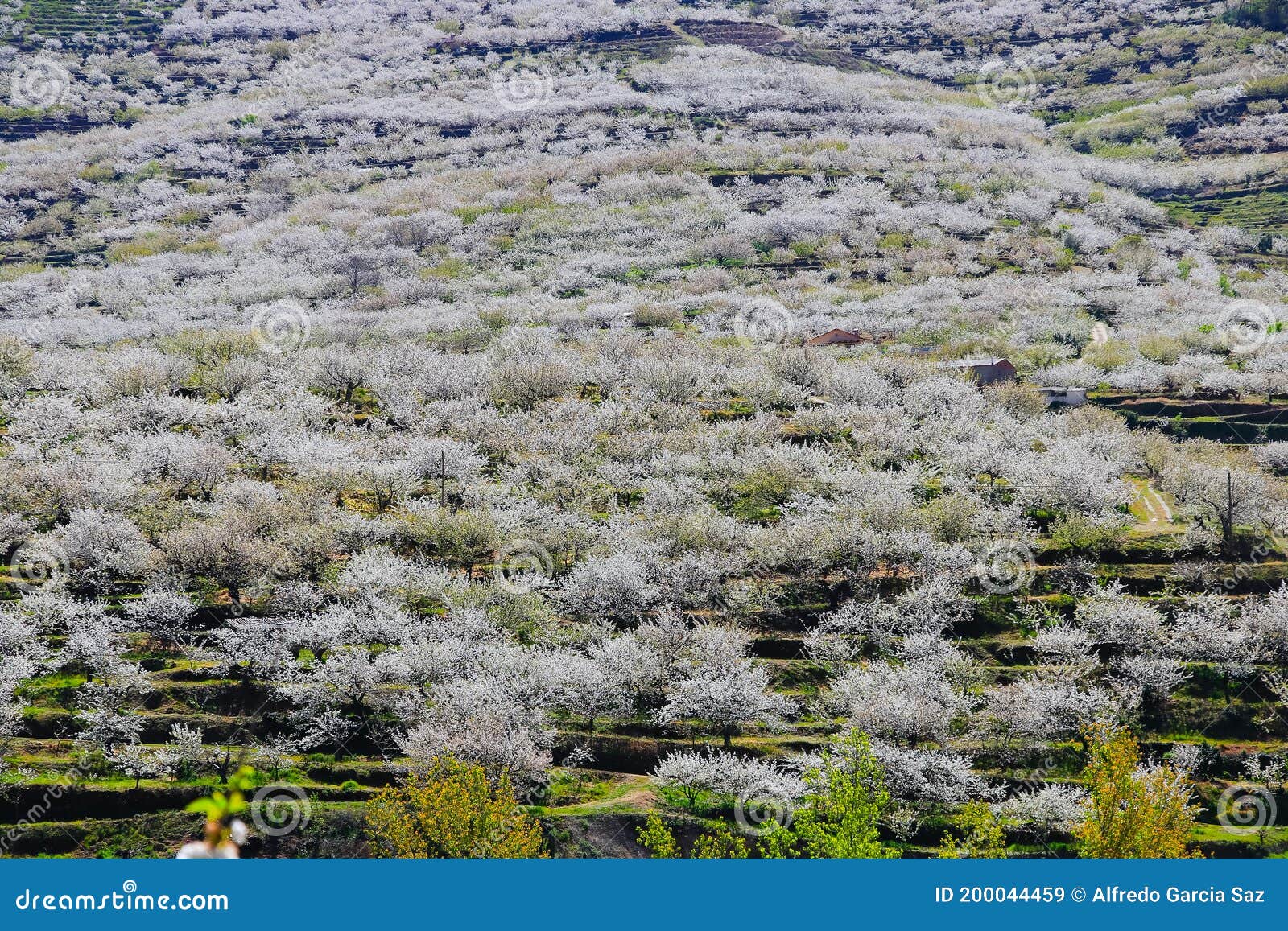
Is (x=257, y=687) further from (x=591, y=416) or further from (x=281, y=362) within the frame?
(x=281, y=362)

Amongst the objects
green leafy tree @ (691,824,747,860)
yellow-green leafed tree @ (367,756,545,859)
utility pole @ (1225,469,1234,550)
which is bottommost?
green leafy tree @ (691,824,747,860)

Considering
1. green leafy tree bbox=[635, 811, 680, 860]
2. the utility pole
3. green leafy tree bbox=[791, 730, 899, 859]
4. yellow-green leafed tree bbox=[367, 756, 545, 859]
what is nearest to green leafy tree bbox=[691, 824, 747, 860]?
green leafy tree bbox=[635, 811, 680, 860]

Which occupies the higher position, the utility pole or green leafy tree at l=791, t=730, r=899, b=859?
the utility pole

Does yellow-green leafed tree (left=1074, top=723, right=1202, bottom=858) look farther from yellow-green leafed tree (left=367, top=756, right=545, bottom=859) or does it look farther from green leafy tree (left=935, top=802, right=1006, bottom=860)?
yellow-green leafed tree (left=367, top=756, right=545, bottom=859)

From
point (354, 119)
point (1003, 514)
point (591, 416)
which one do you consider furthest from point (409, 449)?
point (354, 119)

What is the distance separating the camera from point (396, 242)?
137250 millimetres

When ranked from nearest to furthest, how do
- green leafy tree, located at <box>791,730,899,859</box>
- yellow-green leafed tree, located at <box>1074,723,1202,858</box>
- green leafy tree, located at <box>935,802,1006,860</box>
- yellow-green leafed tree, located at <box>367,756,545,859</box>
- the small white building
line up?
1. yellow-green leafed tree, located at <box>367,756,545,859</box>
2. green leafy tree, located at <box>791,730,899,859</box>
3. yellow-green leafed tree, located at <box>1074,723,1202,858</box>
4. green leafy tree, located at <box>935,802,1006,860</box>
5. the small white building

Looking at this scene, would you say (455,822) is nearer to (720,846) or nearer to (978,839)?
(720,846)

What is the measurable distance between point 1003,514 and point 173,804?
140 ft

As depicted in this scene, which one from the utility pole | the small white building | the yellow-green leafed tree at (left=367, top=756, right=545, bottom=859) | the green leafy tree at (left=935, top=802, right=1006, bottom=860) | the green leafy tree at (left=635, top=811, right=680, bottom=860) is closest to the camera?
the yellow-green leafed tree at (left=367, top=756, right=545, bottom=859)

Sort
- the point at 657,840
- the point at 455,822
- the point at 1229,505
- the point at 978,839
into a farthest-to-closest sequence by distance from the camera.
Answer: the point at 1229,505
the point at 978,839
the point at 657,840
the point at 455,822

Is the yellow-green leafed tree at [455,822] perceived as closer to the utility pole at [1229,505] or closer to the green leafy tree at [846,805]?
the green leafy tree at [846,805]

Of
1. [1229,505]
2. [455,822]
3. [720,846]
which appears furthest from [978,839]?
[1229,505]

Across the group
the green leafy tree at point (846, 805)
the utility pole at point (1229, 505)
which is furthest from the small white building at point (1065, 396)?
the green leafy tree at point (846, 805)
